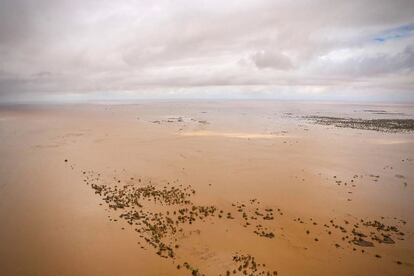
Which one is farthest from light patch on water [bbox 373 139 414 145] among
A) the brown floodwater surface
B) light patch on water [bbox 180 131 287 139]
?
light patch on water [bbox 180 131 287 139]

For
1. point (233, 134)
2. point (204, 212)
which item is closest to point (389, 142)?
point (233, 134)

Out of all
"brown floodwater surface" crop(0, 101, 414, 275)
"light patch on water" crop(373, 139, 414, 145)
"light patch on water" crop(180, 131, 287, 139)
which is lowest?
"brown floodwater surface" crop(0, 101, 414, 275)

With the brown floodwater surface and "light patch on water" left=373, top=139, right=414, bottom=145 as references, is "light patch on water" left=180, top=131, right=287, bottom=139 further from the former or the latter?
"light patch on water" left=373, top=139, right=414, bottom=145

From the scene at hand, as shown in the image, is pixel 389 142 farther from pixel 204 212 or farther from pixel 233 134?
pixel 204 212

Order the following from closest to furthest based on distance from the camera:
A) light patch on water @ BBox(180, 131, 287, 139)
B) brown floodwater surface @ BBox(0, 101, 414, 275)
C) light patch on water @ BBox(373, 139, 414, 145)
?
brown floodwater surface @ BBox(0, 101, 414, 275) → light patch on water @ BBox(373, 139, 414, 145) → light patch on water @ BBox(180, 131, 287, 139)

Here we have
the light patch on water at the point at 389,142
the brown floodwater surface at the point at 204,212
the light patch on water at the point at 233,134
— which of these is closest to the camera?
the brown floodwater surface at the point at 204,212

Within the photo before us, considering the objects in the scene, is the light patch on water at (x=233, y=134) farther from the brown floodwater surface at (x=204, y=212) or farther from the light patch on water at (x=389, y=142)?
the light patch on water at (x=389, y=142)

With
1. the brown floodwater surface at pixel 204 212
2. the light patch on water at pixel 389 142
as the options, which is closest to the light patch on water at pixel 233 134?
the brown floodwater surface at pixel 204 212

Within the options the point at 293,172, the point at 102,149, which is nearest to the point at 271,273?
the point at 293,172
